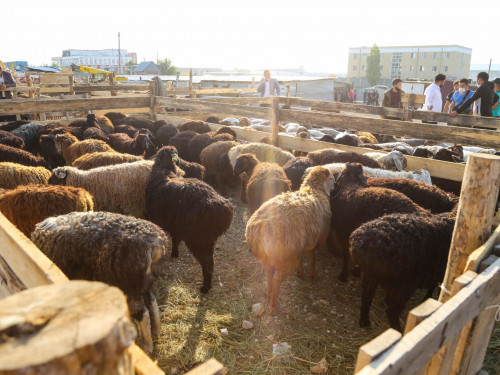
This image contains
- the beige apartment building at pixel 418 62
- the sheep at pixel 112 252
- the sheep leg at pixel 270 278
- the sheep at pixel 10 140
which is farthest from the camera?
the beige apartment building at pixel 418 62

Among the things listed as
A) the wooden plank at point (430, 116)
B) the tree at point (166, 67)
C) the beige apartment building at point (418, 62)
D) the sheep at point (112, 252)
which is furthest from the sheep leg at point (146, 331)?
the tree at point (166, 67)

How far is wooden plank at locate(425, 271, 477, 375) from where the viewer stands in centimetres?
215

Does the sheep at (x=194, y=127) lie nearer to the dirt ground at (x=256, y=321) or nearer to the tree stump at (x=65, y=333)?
the dirt ground at (x=256, y=321)

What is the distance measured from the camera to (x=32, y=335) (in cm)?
91

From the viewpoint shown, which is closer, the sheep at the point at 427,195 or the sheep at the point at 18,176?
the sheep at the point at 427,195

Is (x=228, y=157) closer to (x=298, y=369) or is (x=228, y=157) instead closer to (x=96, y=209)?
(x=96, y=209)

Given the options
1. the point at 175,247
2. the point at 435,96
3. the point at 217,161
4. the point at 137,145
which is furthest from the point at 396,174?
the point at 435,96

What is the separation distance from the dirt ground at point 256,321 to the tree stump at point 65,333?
2.82 meters

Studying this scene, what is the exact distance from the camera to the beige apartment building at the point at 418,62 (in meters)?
80.6

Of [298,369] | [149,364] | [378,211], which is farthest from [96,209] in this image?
[149,364]

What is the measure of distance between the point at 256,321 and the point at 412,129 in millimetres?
4656

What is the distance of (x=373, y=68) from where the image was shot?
8012 cm

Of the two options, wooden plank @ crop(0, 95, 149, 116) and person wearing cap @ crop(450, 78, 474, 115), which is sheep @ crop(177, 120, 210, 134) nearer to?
wooden plank @ crop(0, 95, 149, 116)

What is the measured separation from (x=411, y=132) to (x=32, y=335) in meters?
6.90
